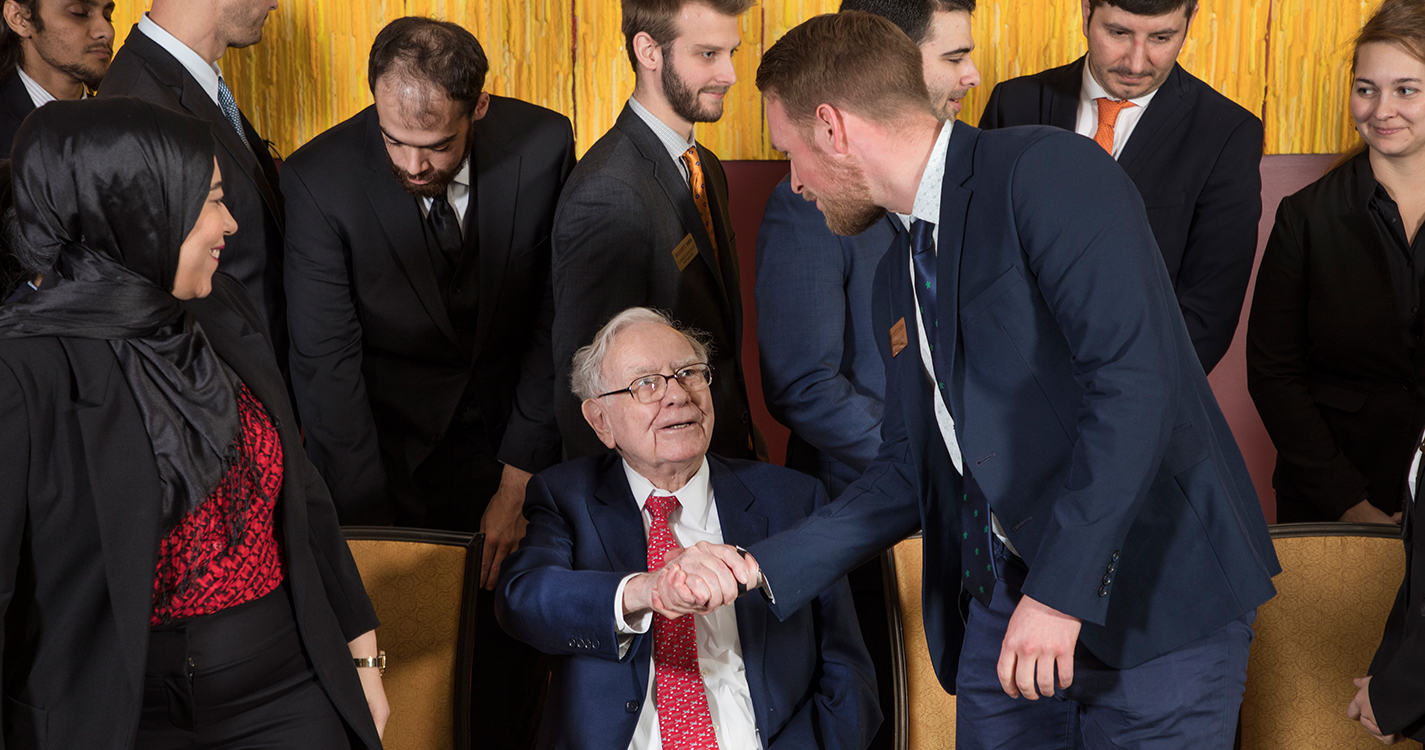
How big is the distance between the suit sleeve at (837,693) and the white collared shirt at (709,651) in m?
0.08

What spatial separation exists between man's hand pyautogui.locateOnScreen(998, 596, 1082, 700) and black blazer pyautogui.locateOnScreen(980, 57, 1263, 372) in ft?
5.04

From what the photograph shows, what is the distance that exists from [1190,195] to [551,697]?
1832 mm

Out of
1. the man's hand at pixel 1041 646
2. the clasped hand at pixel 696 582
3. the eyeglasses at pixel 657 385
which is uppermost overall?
the eyeglasses at pixel 657 385

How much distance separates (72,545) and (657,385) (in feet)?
3.42

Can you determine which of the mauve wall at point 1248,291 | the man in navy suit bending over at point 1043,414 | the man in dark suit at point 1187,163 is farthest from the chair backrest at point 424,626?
the man in dark suit at point 1187,163

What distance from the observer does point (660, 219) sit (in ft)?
8.08

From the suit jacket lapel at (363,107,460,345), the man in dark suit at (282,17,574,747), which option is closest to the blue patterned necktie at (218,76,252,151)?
the man in dark suit at (282,17,574,747)

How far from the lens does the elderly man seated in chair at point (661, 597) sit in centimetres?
193

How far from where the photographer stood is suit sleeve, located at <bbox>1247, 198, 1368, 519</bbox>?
270cm

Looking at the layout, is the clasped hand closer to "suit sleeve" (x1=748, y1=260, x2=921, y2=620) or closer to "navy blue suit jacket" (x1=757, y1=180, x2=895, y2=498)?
"suit sleeve" (x1=748, y1=260, x2=921, y2=620)

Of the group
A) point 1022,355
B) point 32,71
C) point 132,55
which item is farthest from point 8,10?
point 1022,355

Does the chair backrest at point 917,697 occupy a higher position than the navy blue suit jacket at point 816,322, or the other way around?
the navy blue suit jacket at point 816,322

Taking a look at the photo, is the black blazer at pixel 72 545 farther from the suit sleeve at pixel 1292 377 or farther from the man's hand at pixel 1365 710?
the suit sleeve at pixel 1292 377

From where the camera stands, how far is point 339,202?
2.56 m
